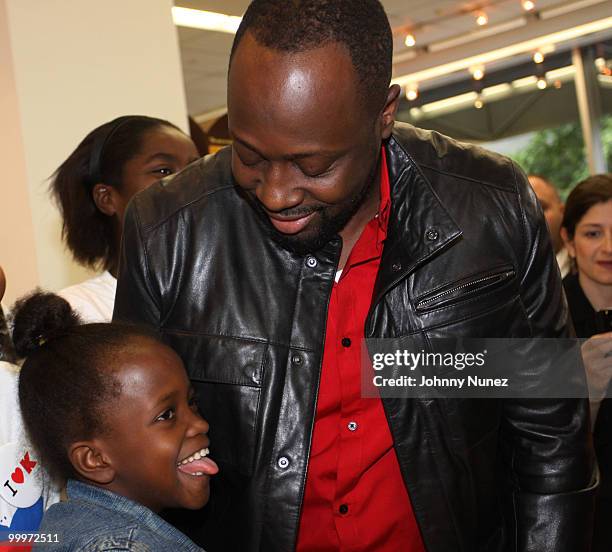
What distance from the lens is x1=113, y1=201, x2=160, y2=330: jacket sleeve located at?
5.08 ft

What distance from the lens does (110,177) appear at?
2686 millimetres

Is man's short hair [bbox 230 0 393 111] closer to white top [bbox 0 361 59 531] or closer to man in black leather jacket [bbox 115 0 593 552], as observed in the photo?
man in black leather jacket [bbox 115 0 593 552]

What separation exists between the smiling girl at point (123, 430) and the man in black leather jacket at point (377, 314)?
47 mm

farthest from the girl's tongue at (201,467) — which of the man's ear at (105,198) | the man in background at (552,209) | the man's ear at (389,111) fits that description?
the man in background at (552,209)

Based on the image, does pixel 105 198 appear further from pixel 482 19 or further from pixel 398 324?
pixel 482 19

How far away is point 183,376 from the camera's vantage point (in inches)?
64.7

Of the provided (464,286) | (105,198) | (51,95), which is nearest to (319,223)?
(464,286)

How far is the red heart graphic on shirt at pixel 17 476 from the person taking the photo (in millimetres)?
1713

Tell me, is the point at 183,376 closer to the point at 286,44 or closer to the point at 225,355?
the point at 225,355

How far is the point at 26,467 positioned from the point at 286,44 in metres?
0.98

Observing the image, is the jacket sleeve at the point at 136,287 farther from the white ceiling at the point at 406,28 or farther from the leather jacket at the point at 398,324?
the white ceiling at the point at 406,28

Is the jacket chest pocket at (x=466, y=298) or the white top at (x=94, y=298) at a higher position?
the jacket chest pocket at (x=466, y=298)

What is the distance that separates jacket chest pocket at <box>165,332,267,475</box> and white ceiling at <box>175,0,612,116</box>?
17.7 feet

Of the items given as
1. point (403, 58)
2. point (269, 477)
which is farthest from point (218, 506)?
point (403, 58)
